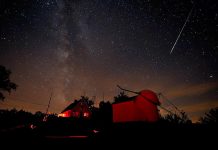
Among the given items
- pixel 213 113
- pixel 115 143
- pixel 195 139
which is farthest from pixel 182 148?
pixel 213 113

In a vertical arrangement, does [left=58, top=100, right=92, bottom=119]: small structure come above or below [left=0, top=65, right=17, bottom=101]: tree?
below

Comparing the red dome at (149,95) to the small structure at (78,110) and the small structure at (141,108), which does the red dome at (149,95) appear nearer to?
the small structure at (141,108)

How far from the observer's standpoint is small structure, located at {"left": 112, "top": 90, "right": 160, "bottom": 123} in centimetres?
1181

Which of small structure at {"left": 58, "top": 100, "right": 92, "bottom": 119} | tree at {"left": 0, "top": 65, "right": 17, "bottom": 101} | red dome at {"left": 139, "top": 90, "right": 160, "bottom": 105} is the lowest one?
red dome at {"left": 139, "top": 90, "right": 160, "bottom": 105}

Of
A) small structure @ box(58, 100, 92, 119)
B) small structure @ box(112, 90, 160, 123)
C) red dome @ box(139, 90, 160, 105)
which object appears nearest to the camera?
small structure @ box(112, 90, 160, 123)

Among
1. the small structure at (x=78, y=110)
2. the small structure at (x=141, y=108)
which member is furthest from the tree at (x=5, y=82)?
the small structure at (x=141, y=108)

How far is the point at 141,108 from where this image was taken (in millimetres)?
11883

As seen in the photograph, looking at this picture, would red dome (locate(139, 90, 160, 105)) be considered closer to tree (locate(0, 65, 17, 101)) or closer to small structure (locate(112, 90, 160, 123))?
small structure (locate(112, 90, 160, 123))

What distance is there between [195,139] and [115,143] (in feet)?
10.1

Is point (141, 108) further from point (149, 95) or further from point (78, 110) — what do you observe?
point (78, 110)

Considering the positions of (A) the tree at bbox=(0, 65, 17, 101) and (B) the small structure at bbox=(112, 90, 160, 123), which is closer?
(B) the small structure at bbox=(112, 90, 160, 123)

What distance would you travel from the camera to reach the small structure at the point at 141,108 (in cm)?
1181

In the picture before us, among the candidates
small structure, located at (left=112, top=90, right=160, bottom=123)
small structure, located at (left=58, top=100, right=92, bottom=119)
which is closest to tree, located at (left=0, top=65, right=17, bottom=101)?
small structure, located at (left=58, top=100, right=92, bottom=119)

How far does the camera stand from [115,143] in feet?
19.7
